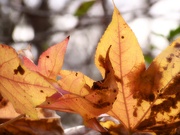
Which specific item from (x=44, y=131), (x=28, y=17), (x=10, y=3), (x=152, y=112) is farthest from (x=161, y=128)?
(x=28, y=17)

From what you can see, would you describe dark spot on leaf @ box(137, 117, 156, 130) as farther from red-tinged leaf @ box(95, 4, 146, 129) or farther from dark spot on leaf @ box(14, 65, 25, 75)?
dark spot on leaf @ box(14, 65, 25, 75)

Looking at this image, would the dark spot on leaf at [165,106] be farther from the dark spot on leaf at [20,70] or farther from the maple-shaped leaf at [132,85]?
the dark spot on leaf at [20,70]

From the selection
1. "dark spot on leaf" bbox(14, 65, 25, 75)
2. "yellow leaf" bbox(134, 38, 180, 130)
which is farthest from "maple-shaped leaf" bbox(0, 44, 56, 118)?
"yellow leaf" bbox(134, 38, 180, 130)

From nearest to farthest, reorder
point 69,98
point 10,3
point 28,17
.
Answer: point 69,98 → point 10,3 → point 28,17

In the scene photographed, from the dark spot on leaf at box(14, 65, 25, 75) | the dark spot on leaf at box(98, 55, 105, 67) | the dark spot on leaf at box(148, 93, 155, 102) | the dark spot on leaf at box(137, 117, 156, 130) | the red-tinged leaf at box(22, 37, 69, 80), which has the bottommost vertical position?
the dark spot on leaf at box(137, 117, 156, 130)

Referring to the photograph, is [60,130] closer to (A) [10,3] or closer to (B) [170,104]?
(B) [170,104]

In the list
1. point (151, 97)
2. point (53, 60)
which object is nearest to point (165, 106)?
point (151, 97)

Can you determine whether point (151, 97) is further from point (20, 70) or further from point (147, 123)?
point (20, 70)

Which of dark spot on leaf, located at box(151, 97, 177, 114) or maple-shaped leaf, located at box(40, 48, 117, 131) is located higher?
maple-shaped leaf, located at box(40, 48, 117, 131)
